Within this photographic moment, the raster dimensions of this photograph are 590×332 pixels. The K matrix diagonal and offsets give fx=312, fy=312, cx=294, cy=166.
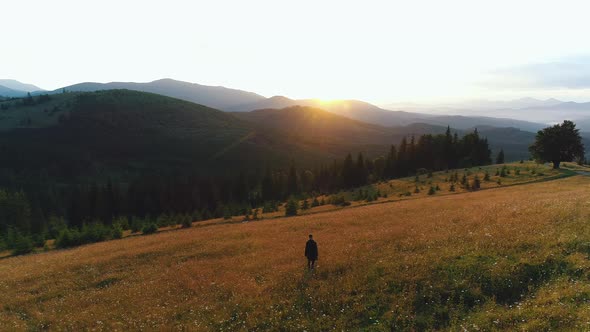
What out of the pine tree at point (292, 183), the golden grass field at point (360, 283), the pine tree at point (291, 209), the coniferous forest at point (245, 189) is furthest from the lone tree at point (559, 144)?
the pine tree at point (292, 183)

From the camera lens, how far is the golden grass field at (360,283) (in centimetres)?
1275

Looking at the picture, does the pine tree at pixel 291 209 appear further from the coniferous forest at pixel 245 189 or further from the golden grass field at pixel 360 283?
the coniferous forest at pixel 245 189

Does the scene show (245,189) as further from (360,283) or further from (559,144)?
(360,283)

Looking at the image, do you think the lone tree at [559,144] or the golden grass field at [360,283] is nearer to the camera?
the golden grass field at [360,283]

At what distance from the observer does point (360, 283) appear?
16078mm

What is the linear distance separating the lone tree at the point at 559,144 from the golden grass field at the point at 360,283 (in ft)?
161

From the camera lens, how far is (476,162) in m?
100

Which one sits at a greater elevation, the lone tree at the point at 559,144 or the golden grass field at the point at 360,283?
the lone tree at the point at 559,144

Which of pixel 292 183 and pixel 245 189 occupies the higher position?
pixel 292 183

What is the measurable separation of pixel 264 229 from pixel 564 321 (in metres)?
28.8

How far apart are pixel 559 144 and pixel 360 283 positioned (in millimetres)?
69309

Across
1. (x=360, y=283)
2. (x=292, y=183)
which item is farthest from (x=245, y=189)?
(x=360, y=283)

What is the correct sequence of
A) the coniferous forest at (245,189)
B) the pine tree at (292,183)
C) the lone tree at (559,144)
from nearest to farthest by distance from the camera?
the lone tree at (559,144) → the coniferous forest at (245,189) → the pine tree at (292,183)

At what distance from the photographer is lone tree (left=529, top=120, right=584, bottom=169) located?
206 ft
